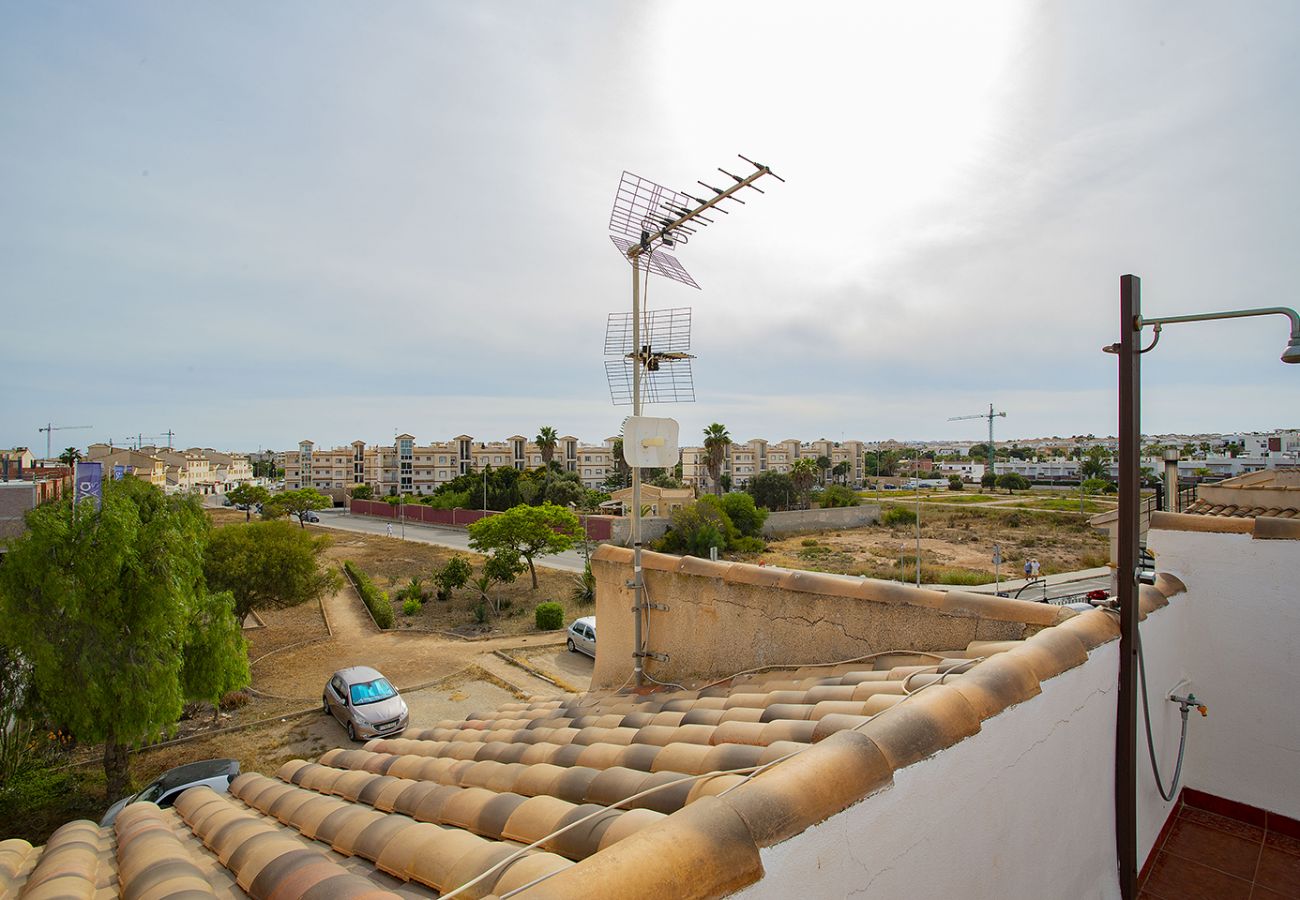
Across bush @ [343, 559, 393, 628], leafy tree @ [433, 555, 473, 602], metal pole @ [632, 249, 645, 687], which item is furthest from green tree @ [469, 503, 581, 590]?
metal pole @ [632, 249, 645, 687]

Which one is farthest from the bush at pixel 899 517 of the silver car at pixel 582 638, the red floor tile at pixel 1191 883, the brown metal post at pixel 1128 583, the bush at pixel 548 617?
the brown metal post at pixel 1128 583

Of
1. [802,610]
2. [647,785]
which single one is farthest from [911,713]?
[802,610]

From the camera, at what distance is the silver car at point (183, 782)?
898 centimetres

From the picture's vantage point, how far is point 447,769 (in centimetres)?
445

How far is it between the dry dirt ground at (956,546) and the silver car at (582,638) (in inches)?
612

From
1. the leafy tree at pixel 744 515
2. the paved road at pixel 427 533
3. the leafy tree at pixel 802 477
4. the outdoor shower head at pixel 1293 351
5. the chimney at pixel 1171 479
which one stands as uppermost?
the outdoor shower head at pixel 1293 351

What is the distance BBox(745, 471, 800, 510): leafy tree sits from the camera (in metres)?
61.8

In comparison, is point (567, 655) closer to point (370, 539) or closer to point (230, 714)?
point (230, 714)

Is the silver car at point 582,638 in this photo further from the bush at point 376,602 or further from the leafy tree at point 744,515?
the leafy tree at point 744,515

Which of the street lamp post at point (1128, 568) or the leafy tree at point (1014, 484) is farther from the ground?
the street lamp post at point (1128, 568)

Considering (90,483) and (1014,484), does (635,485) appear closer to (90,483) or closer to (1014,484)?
(90,483)

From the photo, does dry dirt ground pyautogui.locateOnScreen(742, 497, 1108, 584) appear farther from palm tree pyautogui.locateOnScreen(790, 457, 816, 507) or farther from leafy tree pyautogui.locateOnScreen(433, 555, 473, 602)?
leafy tree pyautogui.locateOnScreen(433, 555, 473, 602)

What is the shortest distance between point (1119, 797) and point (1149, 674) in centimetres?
87

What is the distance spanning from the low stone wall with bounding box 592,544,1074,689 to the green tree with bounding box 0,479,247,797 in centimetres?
795
